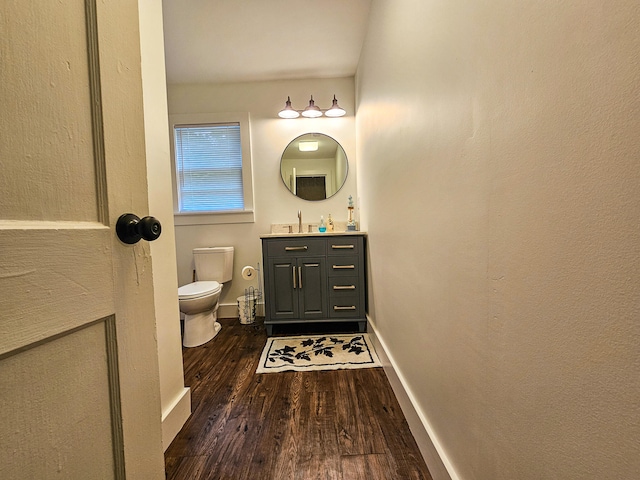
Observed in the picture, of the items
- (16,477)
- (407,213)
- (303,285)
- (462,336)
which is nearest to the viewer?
(16,477)

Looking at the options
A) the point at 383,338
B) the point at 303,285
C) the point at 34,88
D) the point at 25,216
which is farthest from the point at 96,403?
the point at 303,285

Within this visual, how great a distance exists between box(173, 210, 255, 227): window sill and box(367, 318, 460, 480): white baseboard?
191 centimetres

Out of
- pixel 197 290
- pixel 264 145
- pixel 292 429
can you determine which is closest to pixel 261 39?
pixel 264 145

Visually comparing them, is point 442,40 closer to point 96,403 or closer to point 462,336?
point 462,336

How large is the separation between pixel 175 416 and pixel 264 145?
243 centimetres

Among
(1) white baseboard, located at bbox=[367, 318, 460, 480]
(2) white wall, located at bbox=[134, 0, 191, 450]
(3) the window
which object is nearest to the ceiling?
(3) the window

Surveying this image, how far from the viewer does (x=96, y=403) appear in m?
0.48

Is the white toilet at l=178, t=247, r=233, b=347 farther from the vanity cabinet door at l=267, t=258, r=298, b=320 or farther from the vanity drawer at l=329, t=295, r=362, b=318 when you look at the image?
the vanity drawer at l=329, t=295, r=362, b=318

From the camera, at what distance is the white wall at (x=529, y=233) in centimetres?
40

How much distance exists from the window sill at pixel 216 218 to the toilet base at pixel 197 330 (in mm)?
980

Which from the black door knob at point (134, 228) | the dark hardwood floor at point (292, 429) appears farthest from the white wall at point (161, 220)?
the black door knob at point (134, 228)

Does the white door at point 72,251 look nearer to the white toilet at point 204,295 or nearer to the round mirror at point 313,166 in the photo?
the white toilet at point 204,295

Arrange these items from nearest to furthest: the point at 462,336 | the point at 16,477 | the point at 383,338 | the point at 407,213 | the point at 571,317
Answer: the point at 16,477
the point at 571,317
the point at 462,336
the point at 407,213
the point at 383,338

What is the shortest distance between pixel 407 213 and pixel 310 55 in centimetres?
199
